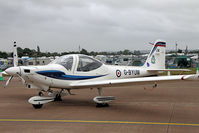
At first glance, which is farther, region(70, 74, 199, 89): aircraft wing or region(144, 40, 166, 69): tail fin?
region(144, 40, 166, 69): tail fin

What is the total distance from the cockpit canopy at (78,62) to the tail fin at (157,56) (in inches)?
158

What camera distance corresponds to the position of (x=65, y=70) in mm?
8273

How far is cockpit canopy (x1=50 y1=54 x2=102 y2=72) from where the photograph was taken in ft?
27.7

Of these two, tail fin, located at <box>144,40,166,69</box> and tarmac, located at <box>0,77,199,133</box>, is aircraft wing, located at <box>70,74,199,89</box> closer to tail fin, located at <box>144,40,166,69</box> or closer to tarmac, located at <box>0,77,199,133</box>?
tarmac, located at <box>0,77,199,133</box>

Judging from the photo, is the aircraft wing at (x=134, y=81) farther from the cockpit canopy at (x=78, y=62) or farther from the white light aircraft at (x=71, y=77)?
the cockpit canopy at (x=78, y=62)

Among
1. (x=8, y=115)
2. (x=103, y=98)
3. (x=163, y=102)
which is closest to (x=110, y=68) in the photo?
(x=103, y=98)

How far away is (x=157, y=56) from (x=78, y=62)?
5252 millimetres

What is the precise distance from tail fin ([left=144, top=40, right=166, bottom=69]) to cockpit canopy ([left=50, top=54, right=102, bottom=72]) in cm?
400

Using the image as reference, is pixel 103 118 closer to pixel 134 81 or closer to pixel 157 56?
pixel 134 81

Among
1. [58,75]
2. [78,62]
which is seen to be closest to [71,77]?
[58,75]

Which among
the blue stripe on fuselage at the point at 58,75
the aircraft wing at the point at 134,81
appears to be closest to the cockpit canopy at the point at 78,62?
the blue stripe on fuselage at the point at 58,75

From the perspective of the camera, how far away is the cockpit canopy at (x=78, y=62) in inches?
332

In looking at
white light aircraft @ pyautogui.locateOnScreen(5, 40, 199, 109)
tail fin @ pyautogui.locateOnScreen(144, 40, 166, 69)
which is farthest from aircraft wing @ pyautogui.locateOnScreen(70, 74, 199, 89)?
tail fin @ pyautogui.locateOnScreen(144, 40, 166, 69)

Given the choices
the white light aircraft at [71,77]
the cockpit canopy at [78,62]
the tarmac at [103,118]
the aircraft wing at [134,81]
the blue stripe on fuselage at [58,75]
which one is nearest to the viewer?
the tarmac at [103,118]
